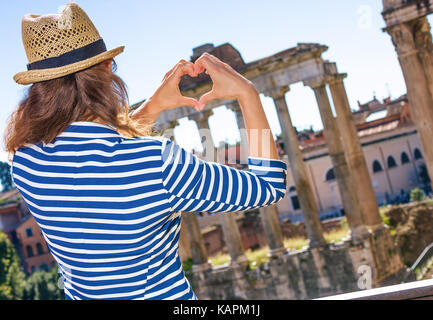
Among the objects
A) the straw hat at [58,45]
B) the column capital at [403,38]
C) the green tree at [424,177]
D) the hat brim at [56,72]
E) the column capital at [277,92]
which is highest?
the column capital at [277,92]

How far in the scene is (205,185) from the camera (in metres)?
1.53

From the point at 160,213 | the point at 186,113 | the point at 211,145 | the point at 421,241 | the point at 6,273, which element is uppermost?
the point at 186,113

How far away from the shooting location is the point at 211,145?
198 centimetres

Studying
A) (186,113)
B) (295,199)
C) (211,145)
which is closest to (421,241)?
(186,113)

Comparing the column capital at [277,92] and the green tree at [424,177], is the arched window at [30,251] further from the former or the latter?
the column capital at [277,92]

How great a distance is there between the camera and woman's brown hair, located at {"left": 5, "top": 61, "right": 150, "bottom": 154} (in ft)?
5.42

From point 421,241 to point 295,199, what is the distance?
1742cm

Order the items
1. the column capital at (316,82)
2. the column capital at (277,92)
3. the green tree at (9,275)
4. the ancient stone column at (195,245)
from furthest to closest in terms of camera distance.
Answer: the green tree at (9,275) → the ancient stone column at (195,245) → the column capital at (277,92) → the column capital at (316,82)

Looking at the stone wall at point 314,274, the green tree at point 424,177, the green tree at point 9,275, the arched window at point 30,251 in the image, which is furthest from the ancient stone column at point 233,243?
the arched window at point 30,251

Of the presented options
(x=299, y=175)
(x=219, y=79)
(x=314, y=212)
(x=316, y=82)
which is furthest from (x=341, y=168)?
(x=219, y=79)

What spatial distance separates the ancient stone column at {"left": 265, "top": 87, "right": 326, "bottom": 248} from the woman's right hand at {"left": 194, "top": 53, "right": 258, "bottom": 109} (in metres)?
15.7

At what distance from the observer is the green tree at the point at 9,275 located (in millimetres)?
33188

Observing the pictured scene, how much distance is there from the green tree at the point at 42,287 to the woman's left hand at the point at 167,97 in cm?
3301
